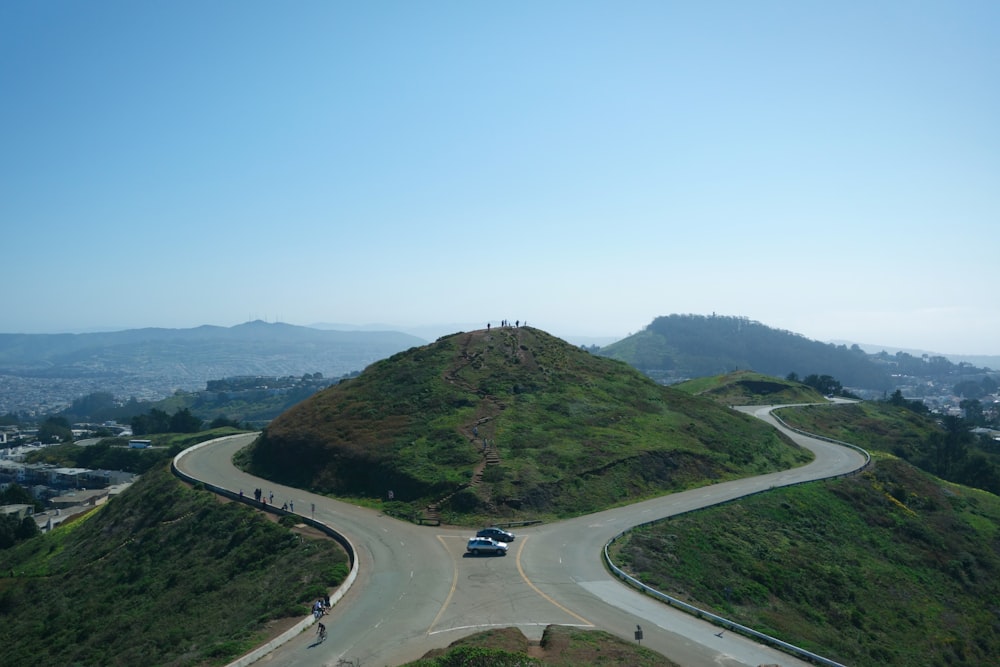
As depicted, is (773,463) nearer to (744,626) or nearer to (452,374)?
(452,374)

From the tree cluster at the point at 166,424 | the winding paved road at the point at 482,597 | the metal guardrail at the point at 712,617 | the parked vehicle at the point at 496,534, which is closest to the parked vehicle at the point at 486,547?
the winding paved road at the point at 482,597

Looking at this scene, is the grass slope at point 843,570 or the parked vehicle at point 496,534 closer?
the grass slope at point 843,570

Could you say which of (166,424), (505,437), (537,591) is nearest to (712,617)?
(537,591)

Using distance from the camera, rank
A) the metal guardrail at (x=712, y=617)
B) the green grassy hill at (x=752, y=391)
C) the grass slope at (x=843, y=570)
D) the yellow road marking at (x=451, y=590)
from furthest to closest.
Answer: the green grassy hill at (x=752, y=391), the grass slope at (x=843, y=570), the yellow road marking at (x=451, y=590), the metal guardrail at (x=712, y=617)

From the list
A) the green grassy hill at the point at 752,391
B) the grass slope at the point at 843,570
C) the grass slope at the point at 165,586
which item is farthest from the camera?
the green grassy hill at the point at 752,391

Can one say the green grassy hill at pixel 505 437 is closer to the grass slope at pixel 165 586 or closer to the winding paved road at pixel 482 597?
the winding paved road at pixel 482 597

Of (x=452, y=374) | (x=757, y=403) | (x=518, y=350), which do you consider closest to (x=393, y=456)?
(x=452, y=374)

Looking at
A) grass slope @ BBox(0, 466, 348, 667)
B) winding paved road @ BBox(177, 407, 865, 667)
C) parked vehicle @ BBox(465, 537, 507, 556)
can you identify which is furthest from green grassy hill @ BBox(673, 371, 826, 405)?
grass slope @ BBox(0, 466, 348, 667)
